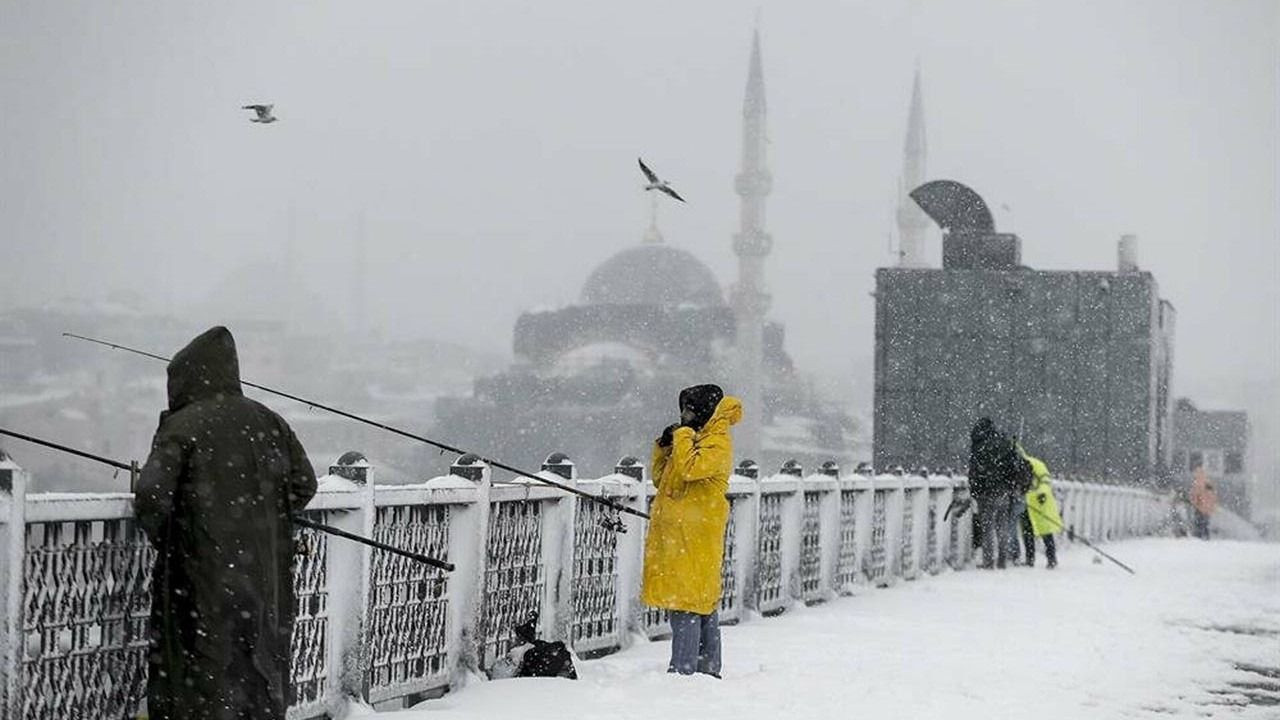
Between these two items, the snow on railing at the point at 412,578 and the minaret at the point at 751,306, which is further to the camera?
the minaret at the point at 751,306

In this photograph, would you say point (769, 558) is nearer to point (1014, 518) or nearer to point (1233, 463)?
point (1014, 518)

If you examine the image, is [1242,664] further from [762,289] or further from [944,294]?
[762,289]

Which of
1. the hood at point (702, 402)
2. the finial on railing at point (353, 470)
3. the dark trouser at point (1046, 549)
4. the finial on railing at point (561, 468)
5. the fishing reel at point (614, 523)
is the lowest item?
the dark trouser at point (1046, 549)

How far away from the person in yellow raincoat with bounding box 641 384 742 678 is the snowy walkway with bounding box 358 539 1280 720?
0.36 metres

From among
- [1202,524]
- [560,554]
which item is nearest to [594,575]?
[560,554]

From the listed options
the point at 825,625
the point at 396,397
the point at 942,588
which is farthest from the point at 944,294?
the point at 396,397

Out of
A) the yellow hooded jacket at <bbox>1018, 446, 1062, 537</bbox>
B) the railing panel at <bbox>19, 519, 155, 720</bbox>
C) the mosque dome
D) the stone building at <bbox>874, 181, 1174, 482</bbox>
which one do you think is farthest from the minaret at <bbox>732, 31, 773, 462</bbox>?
the railing panel at <bbox>19, 519, 155, 720</bbox>

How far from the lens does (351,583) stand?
754 centimetres

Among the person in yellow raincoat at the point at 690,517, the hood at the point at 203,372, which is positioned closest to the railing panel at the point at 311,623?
the hood at the point at 203,372

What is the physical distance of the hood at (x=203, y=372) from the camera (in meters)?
5.85

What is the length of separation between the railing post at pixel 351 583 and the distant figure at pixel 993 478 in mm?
13163

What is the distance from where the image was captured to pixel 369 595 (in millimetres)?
7660

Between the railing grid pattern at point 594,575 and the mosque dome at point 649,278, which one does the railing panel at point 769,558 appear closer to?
the railing grid pattern at point 594,575

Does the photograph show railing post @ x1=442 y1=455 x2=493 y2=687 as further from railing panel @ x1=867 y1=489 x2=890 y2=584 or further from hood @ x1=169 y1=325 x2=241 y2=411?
railing panel @ x1=867 y1=489 x2=890 y2=584
